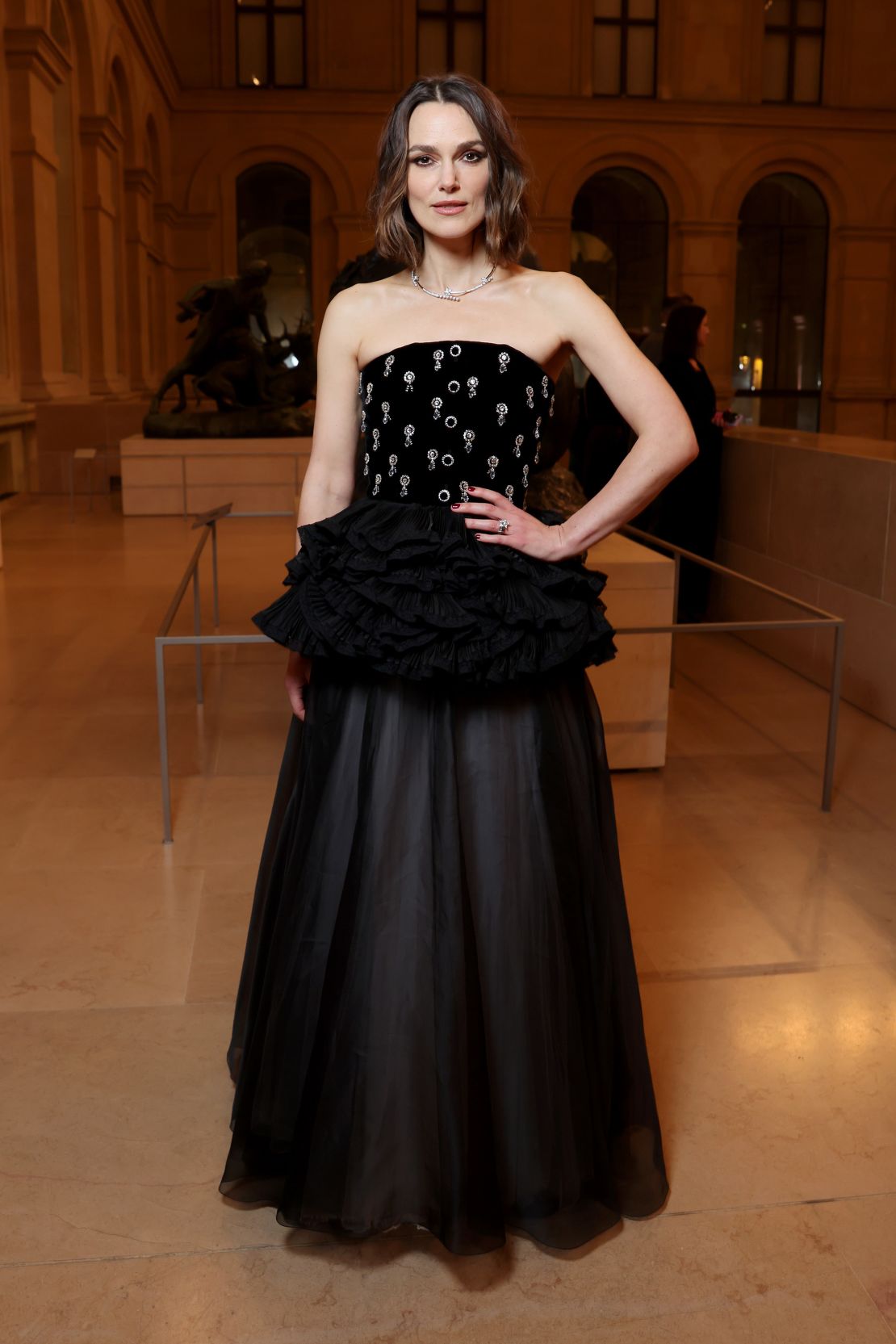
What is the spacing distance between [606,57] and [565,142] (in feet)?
5.96

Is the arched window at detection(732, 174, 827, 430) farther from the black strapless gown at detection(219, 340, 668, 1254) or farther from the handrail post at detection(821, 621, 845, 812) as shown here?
the black strapless gown at detection(219, 340, 668, 1254)

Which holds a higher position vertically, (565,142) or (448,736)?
(565,142)

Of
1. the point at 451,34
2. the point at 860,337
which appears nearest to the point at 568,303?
the point at 451,34

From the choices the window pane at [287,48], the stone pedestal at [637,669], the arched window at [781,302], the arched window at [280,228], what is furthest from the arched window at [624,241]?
the stone pedestal at [637,669]

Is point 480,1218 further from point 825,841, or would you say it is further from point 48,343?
point 48,343

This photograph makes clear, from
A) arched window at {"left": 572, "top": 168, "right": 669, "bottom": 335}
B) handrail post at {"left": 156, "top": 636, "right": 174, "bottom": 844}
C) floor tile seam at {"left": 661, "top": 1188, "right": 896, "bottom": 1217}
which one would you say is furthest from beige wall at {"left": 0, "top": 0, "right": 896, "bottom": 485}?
floor tile seam at {"left": 661, "top": 1188, "right": 896, "bottom": 1217}

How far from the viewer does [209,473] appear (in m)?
12.8

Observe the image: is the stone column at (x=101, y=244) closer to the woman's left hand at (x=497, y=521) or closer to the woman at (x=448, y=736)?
the woman at (x=448, y=736)

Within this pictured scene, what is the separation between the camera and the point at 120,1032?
121 inches

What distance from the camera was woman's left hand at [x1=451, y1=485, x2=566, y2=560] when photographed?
81.7 inches

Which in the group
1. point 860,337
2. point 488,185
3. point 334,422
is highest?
point 860,337

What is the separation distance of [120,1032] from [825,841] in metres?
2.46

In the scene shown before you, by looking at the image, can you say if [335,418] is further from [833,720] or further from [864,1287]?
[833,720]

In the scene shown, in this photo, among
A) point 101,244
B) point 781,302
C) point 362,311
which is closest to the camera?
point 362,311
